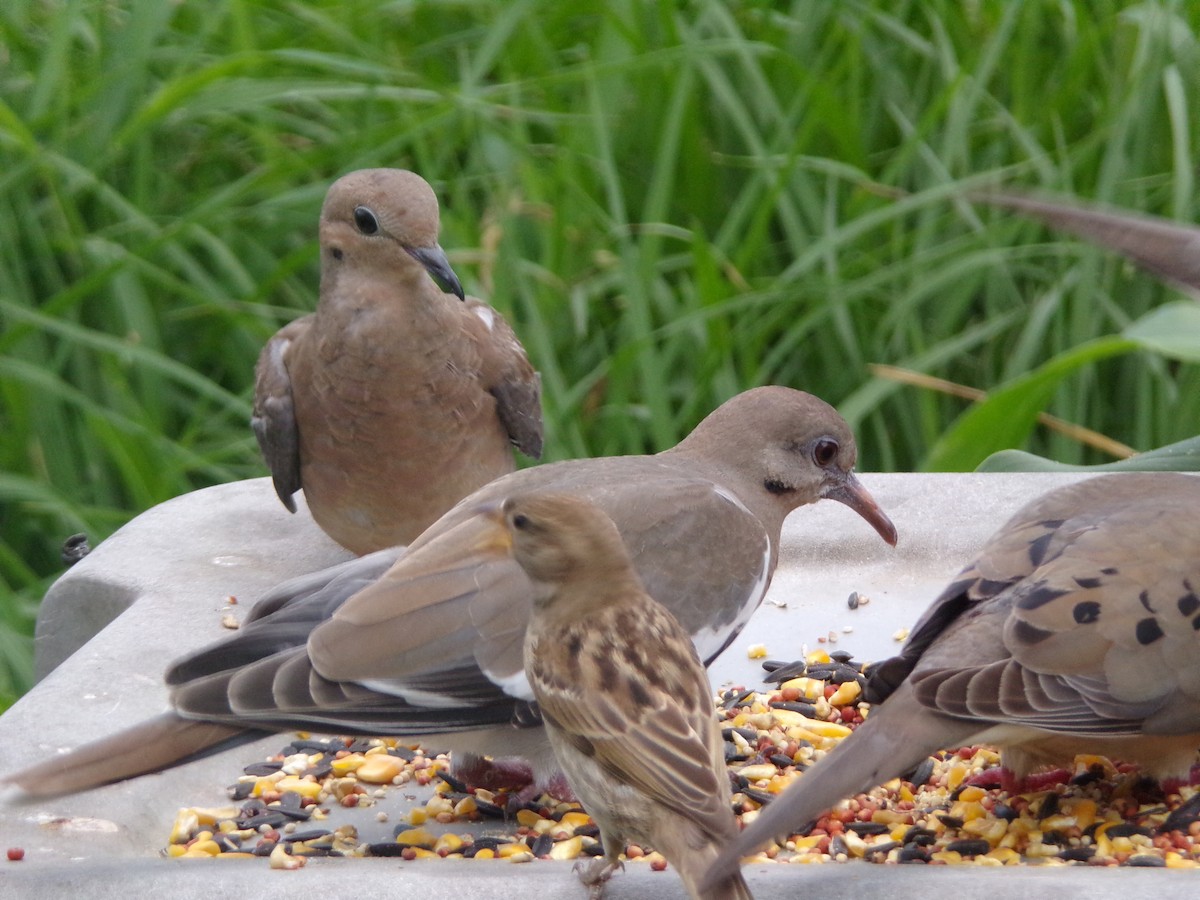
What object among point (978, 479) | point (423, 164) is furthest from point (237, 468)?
point (978, 479)

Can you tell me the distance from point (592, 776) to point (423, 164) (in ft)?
9.46

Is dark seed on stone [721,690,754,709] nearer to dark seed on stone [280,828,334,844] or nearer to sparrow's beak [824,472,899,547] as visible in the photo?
sparrow's beak [824,472,899,547]

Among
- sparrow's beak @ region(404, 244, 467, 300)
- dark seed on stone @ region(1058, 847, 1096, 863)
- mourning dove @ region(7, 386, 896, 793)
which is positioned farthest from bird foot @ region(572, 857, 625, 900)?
sparrow's beak @ region(404, 244, 467, 300)

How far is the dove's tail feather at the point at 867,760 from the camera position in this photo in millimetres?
2129

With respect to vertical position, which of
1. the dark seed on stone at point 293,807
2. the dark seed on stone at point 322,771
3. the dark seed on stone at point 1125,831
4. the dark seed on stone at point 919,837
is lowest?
the dark seed on stone at point 322,771

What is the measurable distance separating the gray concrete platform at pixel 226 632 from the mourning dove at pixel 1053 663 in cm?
23

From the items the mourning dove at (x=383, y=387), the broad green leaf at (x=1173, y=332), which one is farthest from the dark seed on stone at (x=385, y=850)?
the broad green leaf at (x=1173, y=332)

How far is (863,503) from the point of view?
10.8 ft

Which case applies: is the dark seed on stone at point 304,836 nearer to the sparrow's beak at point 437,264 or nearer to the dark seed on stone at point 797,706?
the dark seed on stone at point 797,706

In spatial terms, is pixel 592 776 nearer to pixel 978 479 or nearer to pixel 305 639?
pixel 305 639

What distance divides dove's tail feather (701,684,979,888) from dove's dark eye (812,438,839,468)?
0.91 meters

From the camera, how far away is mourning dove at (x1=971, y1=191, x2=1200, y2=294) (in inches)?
110

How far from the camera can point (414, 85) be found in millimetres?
5195

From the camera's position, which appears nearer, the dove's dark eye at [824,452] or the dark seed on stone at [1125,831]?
the dark seed on stone at [1125,831]
